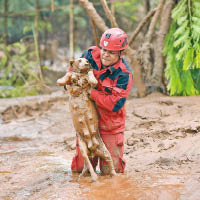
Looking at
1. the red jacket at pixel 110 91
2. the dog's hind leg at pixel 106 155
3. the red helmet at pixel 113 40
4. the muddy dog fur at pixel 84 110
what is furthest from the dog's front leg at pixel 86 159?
the red helmet at pixel 113 40

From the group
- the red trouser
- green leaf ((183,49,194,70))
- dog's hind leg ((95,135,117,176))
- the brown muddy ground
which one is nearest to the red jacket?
the red trouser

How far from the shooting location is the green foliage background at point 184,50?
20.1 ft

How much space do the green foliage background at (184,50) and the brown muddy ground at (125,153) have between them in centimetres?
45

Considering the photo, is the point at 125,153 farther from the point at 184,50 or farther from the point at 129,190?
the point at 184,50

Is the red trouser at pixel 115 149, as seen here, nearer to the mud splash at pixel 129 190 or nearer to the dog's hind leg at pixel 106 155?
the dog's hind leg at pixel 106 155

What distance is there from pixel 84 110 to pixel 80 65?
50 cm

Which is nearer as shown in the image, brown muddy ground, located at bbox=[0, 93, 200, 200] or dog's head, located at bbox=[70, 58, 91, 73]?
brown muddy ground, located at bbox=[0, 93, 200, 200]

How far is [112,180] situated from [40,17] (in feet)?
28.8

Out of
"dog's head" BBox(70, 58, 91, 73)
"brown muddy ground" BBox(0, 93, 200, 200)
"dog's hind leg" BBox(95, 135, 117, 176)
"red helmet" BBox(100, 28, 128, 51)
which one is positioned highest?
"red helmet" BBox(100, 28, 128, 51)

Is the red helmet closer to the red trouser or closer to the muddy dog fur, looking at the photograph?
the muddy dog fur

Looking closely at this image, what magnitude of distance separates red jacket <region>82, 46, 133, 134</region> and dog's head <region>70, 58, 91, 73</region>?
13 cm

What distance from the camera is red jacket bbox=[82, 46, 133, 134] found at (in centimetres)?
334

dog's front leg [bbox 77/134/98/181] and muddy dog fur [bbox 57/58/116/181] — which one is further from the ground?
muddy dog fur [bbox 57/58/116/181]

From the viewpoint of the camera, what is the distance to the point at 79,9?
35.0 feet
